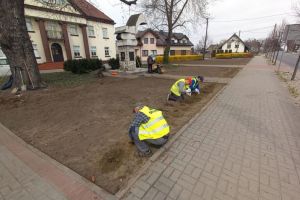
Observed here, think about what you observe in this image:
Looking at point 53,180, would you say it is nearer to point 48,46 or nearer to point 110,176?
point 110,176

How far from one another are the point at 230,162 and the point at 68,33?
26.3 m

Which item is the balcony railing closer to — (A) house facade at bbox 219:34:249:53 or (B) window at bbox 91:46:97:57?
(B) window at bbox 91:46:97:57

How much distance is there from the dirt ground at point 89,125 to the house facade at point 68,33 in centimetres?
1420

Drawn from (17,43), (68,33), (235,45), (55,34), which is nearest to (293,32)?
(17,43)

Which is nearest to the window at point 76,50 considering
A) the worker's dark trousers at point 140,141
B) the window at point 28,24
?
the window at point 28,24

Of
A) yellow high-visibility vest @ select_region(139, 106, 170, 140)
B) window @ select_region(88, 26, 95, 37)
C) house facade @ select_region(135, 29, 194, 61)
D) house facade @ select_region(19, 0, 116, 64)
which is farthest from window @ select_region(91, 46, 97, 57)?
yellow high-visibility vest @ select_region(139, 106, 170, 140)

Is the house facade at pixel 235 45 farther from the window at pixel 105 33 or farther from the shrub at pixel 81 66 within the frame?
the shrub at pixel 81 66

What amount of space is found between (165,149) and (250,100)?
5087 millimetres

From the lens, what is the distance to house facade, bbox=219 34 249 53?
55.8m

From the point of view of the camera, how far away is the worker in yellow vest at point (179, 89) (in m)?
5.63

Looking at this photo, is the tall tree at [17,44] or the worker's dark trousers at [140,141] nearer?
the worker's dark trousers at [140,141]

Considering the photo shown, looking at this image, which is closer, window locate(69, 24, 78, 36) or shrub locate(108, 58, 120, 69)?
shrub locate(108, 58, 120, 69)

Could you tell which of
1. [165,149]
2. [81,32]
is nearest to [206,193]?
[165,149]

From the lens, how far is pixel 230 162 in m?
2.87
